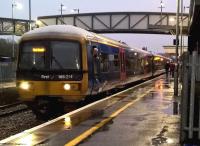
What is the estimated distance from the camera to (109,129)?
499 inches

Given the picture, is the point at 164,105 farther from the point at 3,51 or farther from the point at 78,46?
the point at 3,51

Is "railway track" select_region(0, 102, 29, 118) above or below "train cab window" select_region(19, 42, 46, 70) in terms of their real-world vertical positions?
below

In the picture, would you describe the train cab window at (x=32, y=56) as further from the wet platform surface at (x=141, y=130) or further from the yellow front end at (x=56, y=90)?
the wet platform surface at (x=141, y=130)

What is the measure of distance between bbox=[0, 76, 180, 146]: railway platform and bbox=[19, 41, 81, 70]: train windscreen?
1.88 m

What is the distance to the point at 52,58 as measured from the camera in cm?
1878

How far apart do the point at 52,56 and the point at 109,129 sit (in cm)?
666

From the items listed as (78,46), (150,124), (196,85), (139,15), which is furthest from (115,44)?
(139,15)

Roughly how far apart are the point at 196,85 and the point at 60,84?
9.77m

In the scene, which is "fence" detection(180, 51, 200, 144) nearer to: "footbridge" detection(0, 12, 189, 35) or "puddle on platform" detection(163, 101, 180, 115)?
"puddle on platform" detection(163, 101, 180, 115)

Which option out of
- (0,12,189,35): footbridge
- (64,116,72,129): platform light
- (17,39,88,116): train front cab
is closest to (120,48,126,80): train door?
(17,39,88,116): train front cab

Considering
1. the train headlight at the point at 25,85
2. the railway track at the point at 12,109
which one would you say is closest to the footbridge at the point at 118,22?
the railway track at the point at 12,109

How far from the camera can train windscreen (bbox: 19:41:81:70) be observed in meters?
18.7

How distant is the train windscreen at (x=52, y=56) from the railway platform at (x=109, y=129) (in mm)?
1883

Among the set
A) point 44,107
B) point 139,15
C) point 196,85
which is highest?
point 139,15
